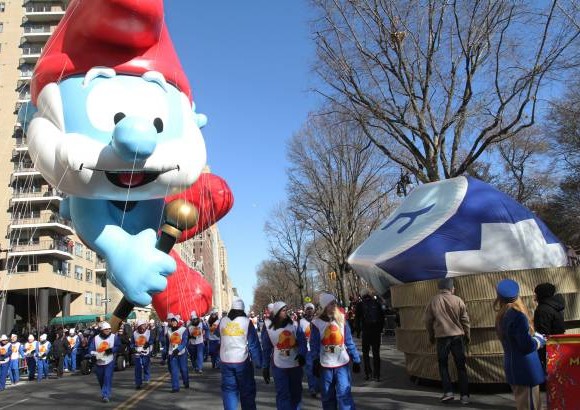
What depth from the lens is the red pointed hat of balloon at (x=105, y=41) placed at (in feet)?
21.3

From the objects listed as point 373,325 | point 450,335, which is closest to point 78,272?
point 373,325

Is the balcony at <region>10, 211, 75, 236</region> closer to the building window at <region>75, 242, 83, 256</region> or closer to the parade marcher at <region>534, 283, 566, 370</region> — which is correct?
the building window at <region>75, 242, 83, 256</region>

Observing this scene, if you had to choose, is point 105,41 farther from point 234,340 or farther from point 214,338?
point 214,338

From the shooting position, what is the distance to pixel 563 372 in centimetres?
527

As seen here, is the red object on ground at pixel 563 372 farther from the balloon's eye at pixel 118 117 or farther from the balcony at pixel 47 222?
the balcony at pixel 47 222

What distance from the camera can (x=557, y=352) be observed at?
536 cm

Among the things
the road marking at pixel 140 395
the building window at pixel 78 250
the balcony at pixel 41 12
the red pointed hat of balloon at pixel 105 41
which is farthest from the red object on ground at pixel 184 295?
the balcony at pixel 41 12

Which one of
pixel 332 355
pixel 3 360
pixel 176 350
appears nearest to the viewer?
pixel 332 355

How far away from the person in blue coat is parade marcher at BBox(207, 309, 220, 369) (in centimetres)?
1230

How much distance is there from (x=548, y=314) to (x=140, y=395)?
8.41 m

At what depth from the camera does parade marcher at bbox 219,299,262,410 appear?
724 cm

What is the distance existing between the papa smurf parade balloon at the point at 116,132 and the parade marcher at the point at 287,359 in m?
1.90

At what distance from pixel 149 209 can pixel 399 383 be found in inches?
237

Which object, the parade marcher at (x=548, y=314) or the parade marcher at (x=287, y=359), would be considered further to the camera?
the parade marcher at (x=287, y=359)
